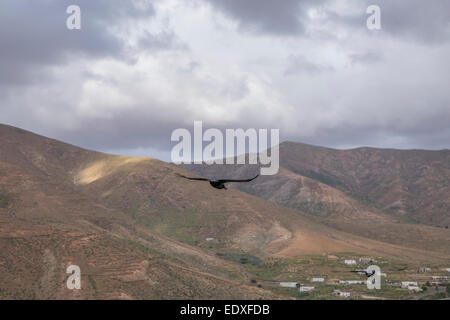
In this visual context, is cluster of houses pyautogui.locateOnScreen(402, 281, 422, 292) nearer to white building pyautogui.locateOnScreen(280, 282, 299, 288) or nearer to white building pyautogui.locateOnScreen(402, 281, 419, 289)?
white building pyautogui.locateOnScreen(402, 281, 419, 289)

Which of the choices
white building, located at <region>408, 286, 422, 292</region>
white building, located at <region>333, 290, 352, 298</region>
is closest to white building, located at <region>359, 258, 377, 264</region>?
white building, located at <region>408, 286, 422, 292</region>

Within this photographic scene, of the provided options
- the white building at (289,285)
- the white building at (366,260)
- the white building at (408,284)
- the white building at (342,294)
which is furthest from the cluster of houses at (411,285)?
the white building at (289,285)

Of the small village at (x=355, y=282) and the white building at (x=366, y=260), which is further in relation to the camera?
the white building at (x=366, y=260)

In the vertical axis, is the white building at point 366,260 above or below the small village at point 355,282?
above

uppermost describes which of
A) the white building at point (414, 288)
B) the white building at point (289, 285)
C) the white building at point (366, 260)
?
the white building at point (366, 260)

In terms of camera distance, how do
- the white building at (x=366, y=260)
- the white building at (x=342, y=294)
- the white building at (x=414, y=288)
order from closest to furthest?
the white building at (x=342, y=294) < the white building at (x=414, y=288) < the white building at (x=366, y=260)

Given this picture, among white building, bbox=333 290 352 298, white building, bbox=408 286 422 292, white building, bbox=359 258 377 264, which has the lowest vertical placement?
white building, bbox=333 290 352 298

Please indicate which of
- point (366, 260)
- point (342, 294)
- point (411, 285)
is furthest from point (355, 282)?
point (366, 260)

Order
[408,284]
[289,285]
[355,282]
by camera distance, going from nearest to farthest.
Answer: [408,284] → [289,285] → [355,282]

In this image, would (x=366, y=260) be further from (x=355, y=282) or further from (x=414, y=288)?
(x=414, y=288)

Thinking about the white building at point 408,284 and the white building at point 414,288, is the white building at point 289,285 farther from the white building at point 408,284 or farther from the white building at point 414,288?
the white building at point 414,288

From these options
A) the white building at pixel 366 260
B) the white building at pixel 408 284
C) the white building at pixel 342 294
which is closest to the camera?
the white building at pixel 342 294

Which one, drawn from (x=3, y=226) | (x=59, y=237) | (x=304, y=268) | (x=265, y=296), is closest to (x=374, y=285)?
(x=304, y=268)
